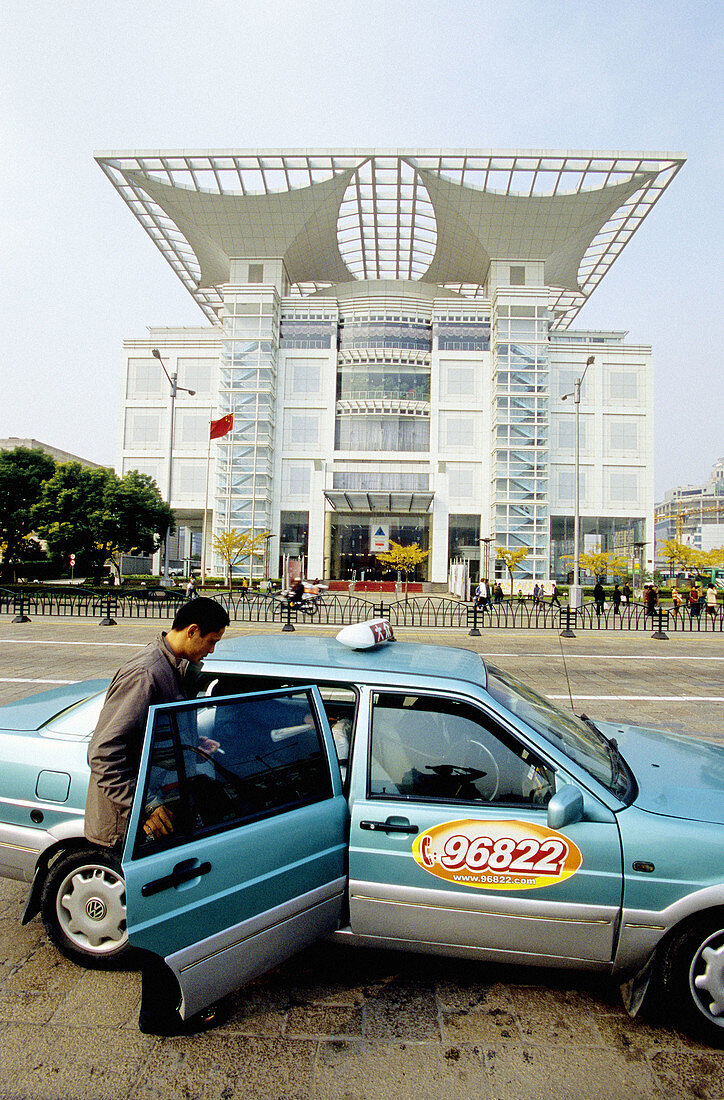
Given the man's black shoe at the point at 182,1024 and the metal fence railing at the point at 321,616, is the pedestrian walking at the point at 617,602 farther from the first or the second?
the man's black shoe at the point at 182,1024

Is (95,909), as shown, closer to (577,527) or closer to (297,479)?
(577,527)

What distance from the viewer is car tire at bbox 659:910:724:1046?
2.31 metres

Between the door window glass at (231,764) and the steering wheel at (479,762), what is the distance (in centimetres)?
63

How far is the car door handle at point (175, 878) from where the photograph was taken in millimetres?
2035

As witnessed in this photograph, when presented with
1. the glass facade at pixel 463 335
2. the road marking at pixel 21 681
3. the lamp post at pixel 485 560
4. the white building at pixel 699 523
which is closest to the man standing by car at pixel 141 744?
the road marking at pixel 21 681

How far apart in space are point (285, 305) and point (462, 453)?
21.8 meters

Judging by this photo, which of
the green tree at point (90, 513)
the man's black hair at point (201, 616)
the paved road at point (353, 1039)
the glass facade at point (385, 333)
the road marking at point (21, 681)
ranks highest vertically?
the glass facade at point (385, 333)

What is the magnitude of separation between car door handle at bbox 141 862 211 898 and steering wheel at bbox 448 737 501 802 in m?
1.22

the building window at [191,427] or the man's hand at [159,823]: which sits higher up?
the building window at [191,427]

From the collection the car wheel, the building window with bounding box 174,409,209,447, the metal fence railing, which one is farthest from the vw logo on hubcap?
the building window with bounding box 174,409,209,447

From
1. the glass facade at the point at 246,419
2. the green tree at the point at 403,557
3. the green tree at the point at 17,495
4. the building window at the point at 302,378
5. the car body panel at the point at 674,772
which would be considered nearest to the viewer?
the car body panel at the point at 674,772

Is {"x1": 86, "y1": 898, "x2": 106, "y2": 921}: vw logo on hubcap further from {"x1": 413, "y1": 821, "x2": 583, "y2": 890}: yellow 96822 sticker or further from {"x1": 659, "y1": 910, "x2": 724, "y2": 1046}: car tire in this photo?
{"x1": 659, "y1": 910, "x2": 724, "y2": 1046}: car tire

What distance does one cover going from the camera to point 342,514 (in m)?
55.1

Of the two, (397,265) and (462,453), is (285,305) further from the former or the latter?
(462,453)
